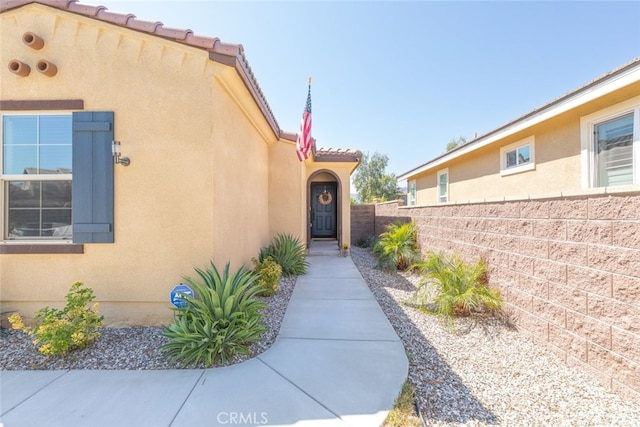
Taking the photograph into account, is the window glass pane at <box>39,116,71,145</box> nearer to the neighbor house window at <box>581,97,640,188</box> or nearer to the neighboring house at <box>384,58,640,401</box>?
the neighboring house at <box>384,58,640,401</box>

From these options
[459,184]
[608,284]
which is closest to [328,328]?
[608,284]

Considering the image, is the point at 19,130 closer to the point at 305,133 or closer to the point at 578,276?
the point at 305,133

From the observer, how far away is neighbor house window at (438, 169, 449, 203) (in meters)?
11.5

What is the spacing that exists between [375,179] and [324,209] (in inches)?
747

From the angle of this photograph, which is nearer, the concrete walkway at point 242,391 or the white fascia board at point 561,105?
the concrete walkway at point 242,391

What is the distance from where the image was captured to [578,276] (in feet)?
10.4

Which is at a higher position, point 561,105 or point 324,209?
point 561,105

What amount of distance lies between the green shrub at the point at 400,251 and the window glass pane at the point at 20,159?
26.4 ft

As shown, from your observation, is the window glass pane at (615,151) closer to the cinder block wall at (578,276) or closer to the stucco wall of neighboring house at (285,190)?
the cinder block wall at (578,276)

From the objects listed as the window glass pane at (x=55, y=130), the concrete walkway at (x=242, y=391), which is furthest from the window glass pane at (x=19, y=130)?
the concrete walkway at (x=242, y=391)

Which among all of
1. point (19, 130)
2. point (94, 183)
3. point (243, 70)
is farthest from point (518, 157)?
point (19, 130)

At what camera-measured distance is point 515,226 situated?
14.2 feet

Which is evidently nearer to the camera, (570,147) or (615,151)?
(615,151)

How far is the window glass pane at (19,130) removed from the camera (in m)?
4.12
